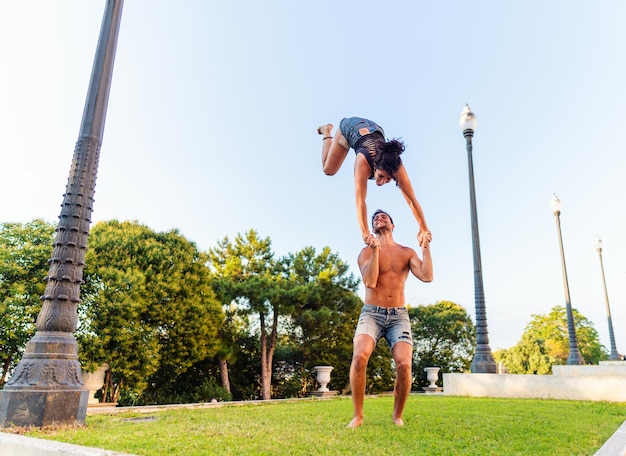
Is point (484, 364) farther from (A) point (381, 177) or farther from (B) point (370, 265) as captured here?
(A) point (381, 177)

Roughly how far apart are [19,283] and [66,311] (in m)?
7.11

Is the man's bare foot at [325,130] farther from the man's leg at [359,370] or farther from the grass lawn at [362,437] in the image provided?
the grass lawn at [362,437]

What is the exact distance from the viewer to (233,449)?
3357 millimetres

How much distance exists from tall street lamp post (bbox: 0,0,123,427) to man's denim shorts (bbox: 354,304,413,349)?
10.8 feet

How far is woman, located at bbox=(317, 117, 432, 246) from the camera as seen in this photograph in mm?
4797

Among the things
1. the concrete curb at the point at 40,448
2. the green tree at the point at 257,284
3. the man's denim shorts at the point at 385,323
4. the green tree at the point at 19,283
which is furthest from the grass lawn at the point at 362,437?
the green tree at the point at 257,284

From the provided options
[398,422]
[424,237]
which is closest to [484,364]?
[398,422]

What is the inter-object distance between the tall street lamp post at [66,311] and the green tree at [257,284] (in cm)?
1169

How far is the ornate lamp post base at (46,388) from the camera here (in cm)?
447

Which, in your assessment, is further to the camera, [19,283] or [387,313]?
[19,283]

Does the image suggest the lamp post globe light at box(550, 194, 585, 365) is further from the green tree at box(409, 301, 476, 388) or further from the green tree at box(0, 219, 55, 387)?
the green tree at box(0, 219, 55, 387)

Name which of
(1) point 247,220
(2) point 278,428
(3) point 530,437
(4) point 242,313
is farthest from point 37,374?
(1) point 247,220

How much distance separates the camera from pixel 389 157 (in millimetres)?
4793

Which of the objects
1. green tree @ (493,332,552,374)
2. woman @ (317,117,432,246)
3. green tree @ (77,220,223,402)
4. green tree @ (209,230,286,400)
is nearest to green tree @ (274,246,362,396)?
green tree @ (209,230,286,400)
